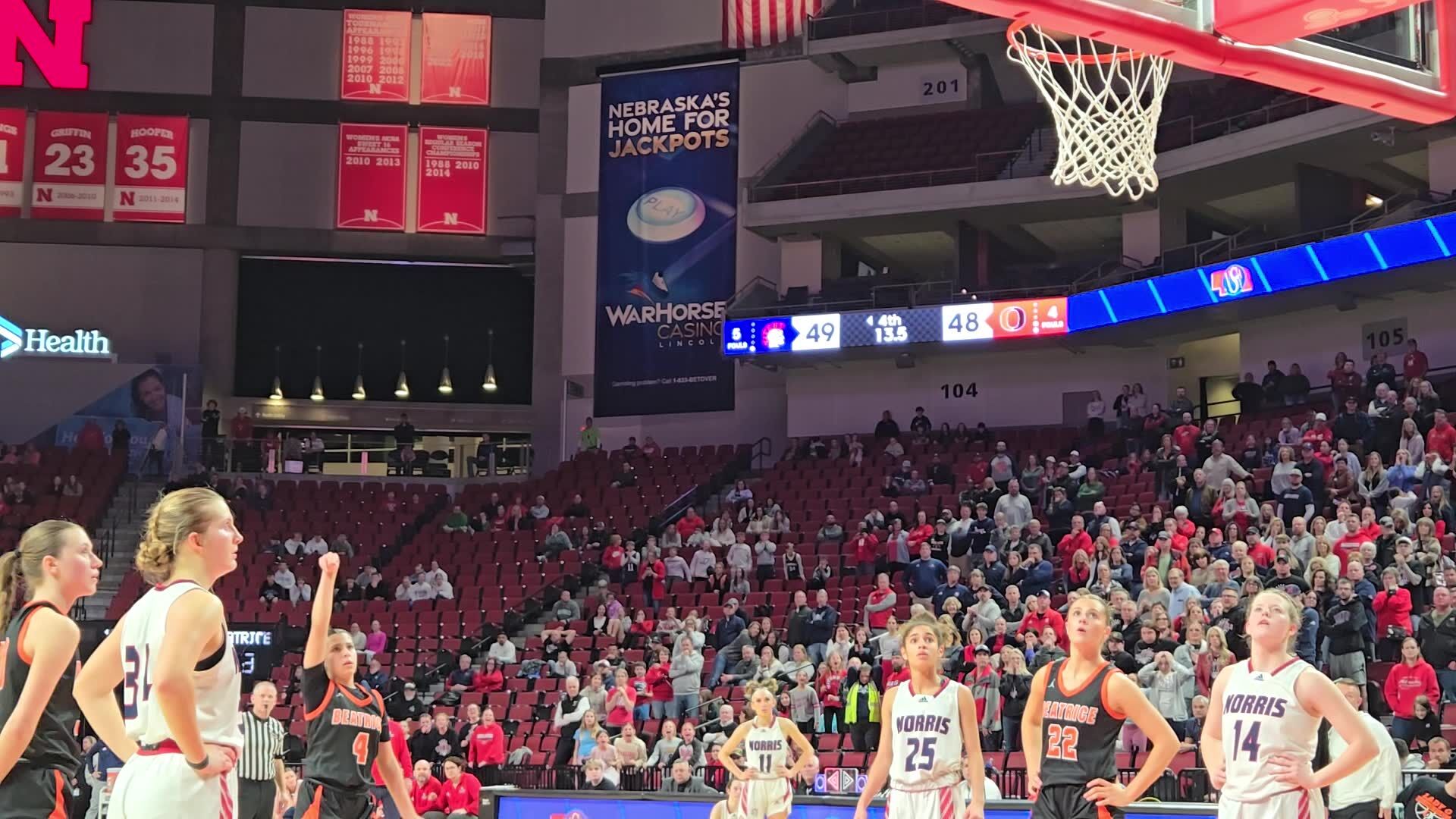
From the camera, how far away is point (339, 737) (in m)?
9.36

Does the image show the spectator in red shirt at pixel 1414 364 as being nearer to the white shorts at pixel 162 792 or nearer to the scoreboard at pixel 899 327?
the scoreboard at pixel 899 327

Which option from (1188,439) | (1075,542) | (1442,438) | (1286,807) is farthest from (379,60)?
(1286,807)

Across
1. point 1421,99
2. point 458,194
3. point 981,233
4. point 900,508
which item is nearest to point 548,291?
point 458,194

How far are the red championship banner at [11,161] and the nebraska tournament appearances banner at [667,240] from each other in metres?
13.3

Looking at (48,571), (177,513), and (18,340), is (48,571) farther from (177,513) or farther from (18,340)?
(18,340)

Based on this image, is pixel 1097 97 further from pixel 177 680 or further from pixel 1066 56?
pixel 177 680

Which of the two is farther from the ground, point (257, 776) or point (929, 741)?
point (929, 741)

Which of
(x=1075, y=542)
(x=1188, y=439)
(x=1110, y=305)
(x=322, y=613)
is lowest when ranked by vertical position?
(x=322, y=613)

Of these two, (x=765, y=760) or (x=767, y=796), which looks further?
(x=767, y=796)

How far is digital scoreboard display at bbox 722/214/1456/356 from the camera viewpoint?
2341 centimetres

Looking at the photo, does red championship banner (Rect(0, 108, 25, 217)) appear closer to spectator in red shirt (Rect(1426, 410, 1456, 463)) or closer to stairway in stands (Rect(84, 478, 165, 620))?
stairway in stands (Rect(84, 478, 165, 620))

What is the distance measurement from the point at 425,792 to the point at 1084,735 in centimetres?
944

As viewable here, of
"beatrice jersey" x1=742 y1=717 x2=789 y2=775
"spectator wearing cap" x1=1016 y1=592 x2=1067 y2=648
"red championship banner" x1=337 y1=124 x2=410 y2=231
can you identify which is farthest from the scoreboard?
"beatrice jersey" x1=742 y1=717 x2=789 y2=775

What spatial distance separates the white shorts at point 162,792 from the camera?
5148mm
